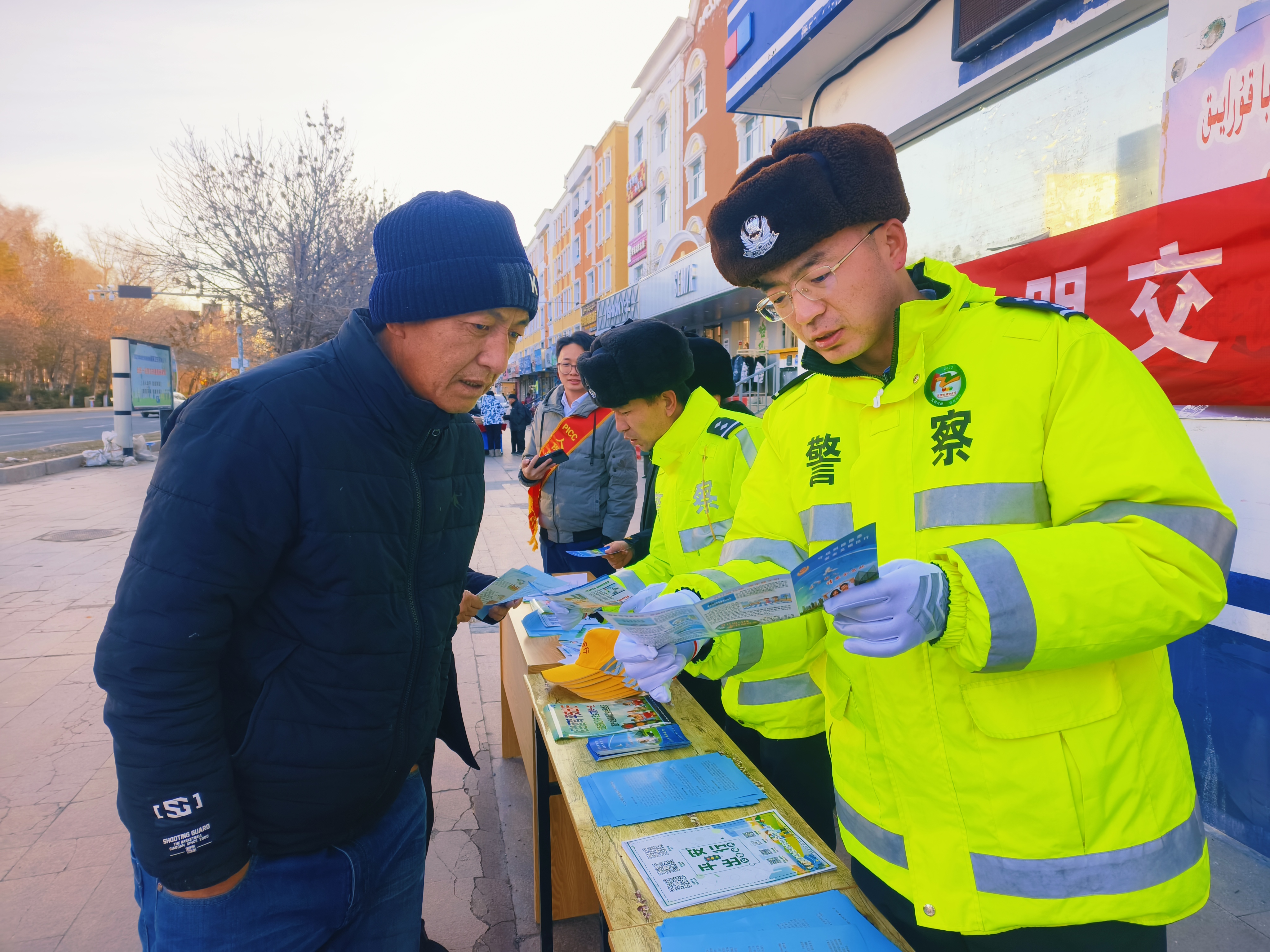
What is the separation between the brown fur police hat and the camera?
128 centimetres

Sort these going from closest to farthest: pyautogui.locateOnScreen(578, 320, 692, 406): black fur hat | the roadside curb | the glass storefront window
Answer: pyautogui.locateOnScreen(578, 320, 692, 406): black fur hat, the glass storefront window, the roadside curb

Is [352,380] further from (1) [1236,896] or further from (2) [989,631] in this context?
(1) [1236,896]

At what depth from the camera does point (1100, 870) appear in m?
1.07

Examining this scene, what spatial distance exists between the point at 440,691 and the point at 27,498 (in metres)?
13.2

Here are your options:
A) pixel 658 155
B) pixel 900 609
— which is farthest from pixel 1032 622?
pixel 658 155

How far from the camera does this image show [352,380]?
4.58ft

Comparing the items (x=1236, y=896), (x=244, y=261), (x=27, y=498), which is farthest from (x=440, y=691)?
(x=244, y=261)

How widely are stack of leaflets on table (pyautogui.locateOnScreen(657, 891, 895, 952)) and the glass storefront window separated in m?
3.22

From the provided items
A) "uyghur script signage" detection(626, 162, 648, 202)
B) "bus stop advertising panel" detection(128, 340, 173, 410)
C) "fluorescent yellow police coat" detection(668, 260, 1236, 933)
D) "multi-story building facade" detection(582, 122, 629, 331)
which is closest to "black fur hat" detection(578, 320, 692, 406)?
"fluorescent yellow police coat" detection(668, 260, 1236, 933)

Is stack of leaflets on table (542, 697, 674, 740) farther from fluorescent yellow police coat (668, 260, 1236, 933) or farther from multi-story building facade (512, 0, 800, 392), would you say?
multi-story building facade (512, 0, 800, 392)

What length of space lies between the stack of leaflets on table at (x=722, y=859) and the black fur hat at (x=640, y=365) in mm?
1551

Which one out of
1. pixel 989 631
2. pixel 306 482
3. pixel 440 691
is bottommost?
pixel 440 691

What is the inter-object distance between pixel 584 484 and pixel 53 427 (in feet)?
103

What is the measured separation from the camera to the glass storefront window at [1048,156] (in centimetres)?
310
